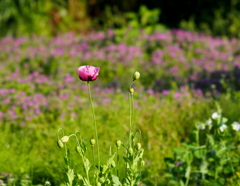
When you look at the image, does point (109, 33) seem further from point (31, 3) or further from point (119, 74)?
point (31, 3)

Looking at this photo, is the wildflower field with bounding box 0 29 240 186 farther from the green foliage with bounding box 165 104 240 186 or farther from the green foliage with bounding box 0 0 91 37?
the green foliage with bounding box 0 0 91 37

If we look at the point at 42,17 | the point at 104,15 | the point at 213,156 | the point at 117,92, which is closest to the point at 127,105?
the point at 117,92

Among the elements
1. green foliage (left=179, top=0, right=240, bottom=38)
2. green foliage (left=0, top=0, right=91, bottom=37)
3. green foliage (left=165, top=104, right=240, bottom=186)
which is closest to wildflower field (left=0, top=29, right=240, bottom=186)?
green foliage (left=165, top=104, right=240, bottom=186)

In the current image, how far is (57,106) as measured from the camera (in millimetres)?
3932

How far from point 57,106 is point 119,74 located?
1723 millimetres

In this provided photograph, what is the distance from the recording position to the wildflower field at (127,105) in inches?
106

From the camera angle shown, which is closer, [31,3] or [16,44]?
[16,44]

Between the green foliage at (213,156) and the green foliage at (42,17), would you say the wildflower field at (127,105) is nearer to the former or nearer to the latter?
the green foliage at (213,156)

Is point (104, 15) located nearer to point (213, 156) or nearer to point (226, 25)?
point (226, 25)

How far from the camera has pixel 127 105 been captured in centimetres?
401

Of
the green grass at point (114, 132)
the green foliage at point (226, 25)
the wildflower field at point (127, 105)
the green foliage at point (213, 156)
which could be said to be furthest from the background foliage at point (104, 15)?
the green foliage at point (213, 156)

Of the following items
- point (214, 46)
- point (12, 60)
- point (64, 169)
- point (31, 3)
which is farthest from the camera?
point (31, 3)

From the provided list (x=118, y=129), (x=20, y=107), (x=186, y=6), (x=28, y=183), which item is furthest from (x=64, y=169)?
(x=186, y=6)

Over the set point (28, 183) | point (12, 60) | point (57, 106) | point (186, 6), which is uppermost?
point (186, 6)
